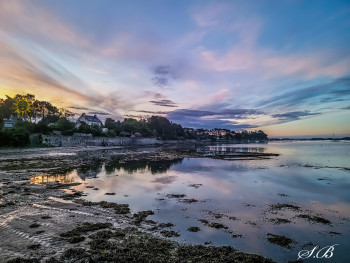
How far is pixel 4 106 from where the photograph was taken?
241ft

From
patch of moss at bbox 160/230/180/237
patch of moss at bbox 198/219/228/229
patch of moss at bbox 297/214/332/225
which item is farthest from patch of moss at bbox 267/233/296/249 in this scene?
patch of moss at bbox 160/230/180/237

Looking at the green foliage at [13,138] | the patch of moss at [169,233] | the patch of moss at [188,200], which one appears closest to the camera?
the patch of moss at [169,233]

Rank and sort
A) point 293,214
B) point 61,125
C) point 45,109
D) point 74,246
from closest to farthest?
point 74,246, point 293,214, point 61,125, point 45,109

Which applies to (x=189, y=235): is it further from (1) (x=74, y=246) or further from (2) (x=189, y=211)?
(1) (x=74, y=246)

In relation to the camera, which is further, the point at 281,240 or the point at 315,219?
the point at 315,219

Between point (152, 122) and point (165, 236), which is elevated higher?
point (152, 122)

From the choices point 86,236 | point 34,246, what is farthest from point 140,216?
point 34,246

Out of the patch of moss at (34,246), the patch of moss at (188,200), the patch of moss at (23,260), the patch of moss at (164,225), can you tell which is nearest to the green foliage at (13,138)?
the patch of moss at (188,200)

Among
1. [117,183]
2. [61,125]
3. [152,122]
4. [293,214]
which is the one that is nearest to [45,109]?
[61,125]

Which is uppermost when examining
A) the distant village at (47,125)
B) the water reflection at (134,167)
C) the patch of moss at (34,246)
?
the distant village at (47,125)

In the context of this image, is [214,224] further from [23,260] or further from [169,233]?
[23,260]

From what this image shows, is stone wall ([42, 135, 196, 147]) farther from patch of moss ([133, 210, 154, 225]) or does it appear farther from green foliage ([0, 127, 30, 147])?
patch of moss ([133, 210, 154, 225])

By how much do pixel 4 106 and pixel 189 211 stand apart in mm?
89673

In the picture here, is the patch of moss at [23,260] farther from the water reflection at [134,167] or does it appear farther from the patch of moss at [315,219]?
the water reflection at [134,167]
